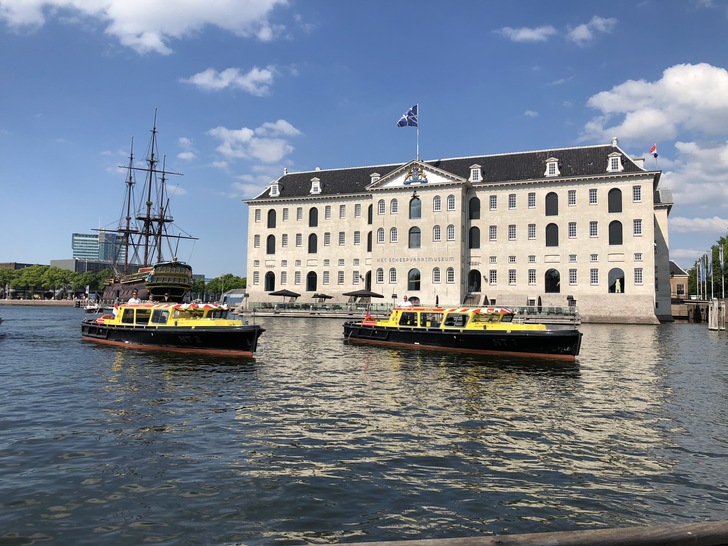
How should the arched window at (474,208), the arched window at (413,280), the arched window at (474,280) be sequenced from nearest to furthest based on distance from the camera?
the arched window at (474,280) → the arched window at (474,208) → the arched window at (413,280)

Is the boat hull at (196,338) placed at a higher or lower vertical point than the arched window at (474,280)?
lower

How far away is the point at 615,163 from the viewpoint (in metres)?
67.8

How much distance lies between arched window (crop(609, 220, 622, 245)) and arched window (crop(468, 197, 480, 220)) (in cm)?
1653

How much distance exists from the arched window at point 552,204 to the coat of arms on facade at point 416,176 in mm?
16135

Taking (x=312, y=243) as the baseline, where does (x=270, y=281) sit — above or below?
below

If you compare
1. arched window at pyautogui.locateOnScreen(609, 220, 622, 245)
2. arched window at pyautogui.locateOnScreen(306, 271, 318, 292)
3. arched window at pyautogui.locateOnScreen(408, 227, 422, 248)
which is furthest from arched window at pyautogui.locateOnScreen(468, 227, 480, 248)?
arched window at pyautogui.locateOnScreen(306, 271, 318, 292)

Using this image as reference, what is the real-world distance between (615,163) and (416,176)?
24.8 metres

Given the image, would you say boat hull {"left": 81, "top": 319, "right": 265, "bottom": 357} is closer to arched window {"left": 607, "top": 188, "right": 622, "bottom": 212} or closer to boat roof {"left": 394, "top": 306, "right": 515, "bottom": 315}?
boat roof {"left": 394, "top": 306, "right": 515, "bottom": 315}

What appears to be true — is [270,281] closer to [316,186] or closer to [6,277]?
[316,186]

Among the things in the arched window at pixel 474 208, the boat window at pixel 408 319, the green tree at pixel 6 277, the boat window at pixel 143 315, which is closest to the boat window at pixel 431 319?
the boat window at pixel 408 319

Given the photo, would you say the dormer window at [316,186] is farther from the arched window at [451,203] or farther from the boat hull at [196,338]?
the boat hull at [196,338]

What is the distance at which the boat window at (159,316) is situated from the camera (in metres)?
30.2

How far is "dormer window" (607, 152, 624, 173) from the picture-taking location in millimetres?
67562

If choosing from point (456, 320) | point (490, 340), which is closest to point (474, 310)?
point (456, 320)
